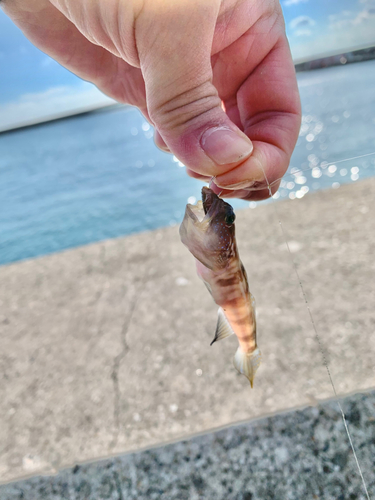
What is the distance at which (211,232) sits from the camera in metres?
1.41

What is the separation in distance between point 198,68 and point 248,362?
1.14 m

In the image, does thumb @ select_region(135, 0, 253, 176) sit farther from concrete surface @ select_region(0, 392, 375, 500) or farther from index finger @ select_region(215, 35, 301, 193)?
concrete surface @ select_region(0, 392, 375, 500)

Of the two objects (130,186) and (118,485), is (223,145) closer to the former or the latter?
(118,485)

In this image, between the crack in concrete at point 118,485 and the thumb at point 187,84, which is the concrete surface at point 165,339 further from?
the thumb at point 187,84

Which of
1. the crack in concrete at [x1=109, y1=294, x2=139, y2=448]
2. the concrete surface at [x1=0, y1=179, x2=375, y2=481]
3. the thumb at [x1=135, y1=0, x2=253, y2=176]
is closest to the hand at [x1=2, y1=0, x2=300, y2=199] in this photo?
the thumb at [x1=135, y1=0, x2=253, y2=176]

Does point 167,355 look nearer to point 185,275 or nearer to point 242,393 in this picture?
point 242,393

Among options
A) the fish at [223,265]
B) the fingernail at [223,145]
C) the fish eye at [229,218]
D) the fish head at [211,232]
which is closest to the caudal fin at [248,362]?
the fish at [223,265]

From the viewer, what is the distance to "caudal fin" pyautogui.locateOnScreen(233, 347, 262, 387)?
61.4 inches

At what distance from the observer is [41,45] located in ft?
6.90

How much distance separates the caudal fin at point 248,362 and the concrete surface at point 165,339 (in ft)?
2.17

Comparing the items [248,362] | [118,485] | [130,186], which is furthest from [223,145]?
[130,186]

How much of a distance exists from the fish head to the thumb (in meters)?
0.12

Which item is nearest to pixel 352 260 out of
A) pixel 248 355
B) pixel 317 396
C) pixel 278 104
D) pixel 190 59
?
pixel 317 396

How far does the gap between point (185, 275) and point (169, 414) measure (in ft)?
4.70
